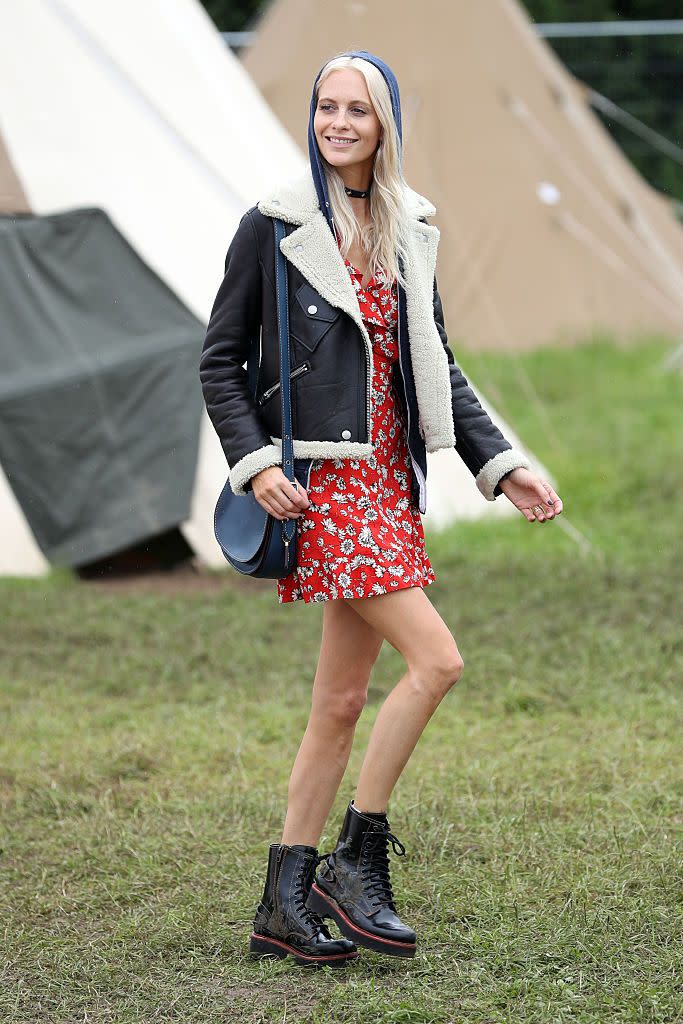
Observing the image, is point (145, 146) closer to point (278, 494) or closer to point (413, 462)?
point (413, 462)

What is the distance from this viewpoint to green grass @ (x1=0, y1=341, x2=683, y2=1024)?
108 inches

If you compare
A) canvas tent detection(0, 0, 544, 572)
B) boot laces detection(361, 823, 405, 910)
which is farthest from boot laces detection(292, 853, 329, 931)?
canvas tent detection(0, 0, 544, 572)

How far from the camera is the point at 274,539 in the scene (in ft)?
8.91

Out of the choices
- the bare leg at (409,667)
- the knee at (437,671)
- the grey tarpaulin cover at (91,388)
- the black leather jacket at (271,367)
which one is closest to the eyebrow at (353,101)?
the black leather jacket at (271,367)

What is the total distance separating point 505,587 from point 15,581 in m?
2.12

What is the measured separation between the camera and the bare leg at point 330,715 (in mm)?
2840

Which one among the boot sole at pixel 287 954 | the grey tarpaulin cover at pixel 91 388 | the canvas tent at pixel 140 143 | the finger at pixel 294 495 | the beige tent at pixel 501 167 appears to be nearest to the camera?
the finger at pixel 294 495

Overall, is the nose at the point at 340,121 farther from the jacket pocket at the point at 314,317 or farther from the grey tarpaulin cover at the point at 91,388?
the grey tarpaulin cover at the point at 91,388

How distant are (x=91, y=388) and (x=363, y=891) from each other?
4.12 m

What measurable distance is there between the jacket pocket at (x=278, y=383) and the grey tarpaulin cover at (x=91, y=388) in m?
3.75

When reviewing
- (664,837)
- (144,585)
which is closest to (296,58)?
(144,585)

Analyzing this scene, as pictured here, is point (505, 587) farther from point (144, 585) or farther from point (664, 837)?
point (664, 837)

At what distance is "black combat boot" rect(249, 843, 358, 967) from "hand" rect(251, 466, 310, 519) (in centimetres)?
68

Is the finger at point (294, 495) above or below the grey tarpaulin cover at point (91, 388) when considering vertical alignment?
above
